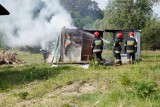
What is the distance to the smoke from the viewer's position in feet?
109

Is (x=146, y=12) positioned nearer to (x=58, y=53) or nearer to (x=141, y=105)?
(x=58, y=53)

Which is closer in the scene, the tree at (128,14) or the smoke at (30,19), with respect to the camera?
the smoke at (30,19)

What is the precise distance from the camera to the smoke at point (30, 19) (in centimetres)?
3325

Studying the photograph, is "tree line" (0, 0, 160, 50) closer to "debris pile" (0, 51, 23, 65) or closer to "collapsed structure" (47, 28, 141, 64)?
"debris pile" (0, 51, 23, 65)

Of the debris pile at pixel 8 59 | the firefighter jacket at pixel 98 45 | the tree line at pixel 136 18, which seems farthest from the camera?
the tree line at pixel 136 18

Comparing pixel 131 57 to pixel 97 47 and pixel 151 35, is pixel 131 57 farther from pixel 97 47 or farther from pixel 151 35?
pixel 151 35

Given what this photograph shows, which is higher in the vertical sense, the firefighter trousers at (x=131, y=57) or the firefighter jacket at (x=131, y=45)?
the firefighter jacket at (x=131, y=45)

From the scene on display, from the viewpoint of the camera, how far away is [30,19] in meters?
36.7

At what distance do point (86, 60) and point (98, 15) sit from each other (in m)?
67.1

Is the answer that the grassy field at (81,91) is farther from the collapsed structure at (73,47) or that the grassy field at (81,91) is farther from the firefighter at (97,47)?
the collapsed structure at (73,47)

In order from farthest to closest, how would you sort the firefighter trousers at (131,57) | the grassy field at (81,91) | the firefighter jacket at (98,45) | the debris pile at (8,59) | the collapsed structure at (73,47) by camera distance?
the debris pile at (8,59) < the collapsed structure at (73,47) < the firefighter trousers at (131,57) < the firefighter jacket at (98,45) < the grassy field at (81,91)

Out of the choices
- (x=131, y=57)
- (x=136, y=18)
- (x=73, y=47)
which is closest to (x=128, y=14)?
(x=136, y=18)

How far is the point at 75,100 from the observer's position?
31.0 ft

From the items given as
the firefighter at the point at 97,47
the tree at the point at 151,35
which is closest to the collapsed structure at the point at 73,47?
the firefighter at the point at 97,47
